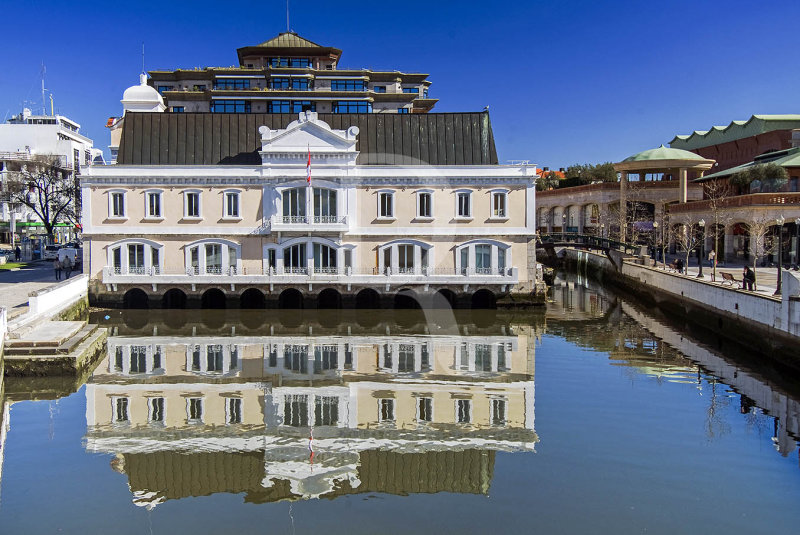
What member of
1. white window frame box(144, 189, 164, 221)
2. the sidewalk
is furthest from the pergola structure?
white window frame box(144, 189, 164, 221)

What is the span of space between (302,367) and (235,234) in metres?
16.4

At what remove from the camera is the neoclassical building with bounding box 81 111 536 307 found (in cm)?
4159

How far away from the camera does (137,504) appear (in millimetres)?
15289

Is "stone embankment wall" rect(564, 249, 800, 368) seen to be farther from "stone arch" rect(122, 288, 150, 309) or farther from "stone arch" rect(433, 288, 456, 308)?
"stone arch" rect(122, 288, 150, 309)

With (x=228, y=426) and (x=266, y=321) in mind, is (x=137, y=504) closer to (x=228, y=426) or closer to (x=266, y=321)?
(x=228, y=426)

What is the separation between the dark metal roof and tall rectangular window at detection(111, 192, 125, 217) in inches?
93.6

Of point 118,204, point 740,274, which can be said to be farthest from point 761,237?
point 118,204

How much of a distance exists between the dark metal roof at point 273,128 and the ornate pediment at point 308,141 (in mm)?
1896

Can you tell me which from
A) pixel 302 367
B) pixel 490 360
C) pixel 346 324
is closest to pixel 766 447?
pixel 490 360

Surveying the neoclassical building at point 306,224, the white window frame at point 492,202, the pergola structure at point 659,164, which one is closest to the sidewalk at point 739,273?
the pergola structure at point 659,164

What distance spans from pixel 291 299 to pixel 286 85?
35484 mm

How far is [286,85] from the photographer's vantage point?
72.4m

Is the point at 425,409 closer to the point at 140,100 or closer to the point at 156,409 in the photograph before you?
the point at 156,409

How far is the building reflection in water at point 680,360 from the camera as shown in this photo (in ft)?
69.6
